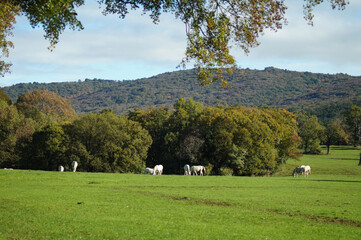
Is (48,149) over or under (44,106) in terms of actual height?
under

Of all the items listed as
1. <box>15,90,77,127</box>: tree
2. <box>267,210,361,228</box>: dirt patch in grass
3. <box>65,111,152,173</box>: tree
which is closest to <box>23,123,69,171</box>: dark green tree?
<box>65,111,152,173</box>: tree

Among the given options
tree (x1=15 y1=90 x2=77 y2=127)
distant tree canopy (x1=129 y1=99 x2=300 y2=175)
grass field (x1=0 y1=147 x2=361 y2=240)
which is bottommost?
grass field (x1=0 y1=147 x2=361 y2=240)

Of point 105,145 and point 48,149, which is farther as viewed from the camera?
point 105,145

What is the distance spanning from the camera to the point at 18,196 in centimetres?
2109

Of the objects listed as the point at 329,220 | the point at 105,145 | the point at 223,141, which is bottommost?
the point at 329,220

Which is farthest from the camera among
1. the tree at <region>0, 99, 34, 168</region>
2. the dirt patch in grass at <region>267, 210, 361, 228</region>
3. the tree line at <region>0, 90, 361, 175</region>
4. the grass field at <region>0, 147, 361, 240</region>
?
the tree at <region>0, 99, 34, 168</region>

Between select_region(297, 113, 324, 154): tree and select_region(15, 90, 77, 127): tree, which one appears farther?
select_region(297, 113, 324, 154): tree

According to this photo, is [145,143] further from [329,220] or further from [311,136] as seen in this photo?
[311,136]

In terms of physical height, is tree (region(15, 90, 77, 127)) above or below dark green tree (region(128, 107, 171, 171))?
above

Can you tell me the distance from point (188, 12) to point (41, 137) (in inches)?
2056

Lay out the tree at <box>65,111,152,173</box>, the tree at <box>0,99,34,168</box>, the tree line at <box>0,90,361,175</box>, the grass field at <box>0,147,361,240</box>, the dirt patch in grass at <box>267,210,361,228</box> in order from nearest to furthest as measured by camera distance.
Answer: the grass field at <box>0,147,361,240</box> → the dirt patch in grass at <box>267,210,361,228</box> → the tree at <box>65,111,152,173</box> → the tree line at <box>0,90,361,175</box> → the tree at <box>0,99,34,168</box>

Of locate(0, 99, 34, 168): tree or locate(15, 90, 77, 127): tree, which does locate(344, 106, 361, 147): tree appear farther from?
locate(0, 99, 34, 168): tree

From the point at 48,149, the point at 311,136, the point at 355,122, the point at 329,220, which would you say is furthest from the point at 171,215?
the point at 355,122

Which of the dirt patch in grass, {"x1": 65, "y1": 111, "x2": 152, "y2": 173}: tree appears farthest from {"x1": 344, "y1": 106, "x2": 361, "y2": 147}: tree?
the dirt patch in grass
